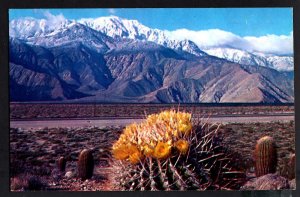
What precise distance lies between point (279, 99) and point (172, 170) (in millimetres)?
3333

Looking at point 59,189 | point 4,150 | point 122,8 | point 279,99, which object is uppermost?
point 122,8

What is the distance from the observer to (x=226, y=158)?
6.80m

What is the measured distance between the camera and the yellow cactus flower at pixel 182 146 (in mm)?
6447

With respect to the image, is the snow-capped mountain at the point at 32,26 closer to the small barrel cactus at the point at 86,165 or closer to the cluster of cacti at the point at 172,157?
the small barrel cactus at the point at 86,165

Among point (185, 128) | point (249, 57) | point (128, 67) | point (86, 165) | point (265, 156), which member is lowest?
point (86, 165)

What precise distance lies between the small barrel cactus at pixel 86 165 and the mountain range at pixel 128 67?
0.76 meters

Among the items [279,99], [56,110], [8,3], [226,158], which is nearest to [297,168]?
[279,99]

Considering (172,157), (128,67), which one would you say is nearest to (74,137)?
(128,67)

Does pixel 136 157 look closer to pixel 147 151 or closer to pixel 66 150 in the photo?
pixel 147 151

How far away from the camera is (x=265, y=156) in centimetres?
915

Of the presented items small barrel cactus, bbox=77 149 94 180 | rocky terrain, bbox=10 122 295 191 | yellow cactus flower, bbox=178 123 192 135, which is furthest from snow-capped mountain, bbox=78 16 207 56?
yellow cactus flower, bbox=178 123 192 135

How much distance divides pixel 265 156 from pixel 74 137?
2.66 m

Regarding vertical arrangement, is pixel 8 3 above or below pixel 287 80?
above

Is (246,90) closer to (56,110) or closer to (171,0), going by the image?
(171,0)
